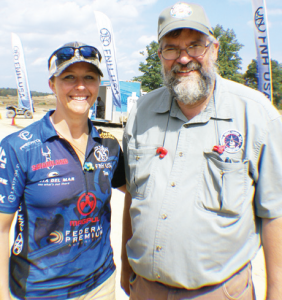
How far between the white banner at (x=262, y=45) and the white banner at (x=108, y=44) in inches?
228

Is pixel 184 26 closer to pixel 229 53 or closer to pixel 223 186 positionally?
pixel 223 186

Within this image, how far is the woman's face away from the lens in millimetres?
1828

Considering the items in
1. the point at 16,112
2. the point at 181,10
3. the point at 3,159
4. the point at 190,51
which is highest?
the point at 16,112

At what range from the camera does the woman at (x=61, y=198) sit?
1.63 meters

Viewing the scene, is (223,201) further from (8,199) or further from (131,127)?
(8,199)

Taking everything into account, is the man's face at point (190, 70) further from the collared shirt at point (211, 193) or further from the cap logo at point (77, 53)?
the cap logo at point (77, 53)

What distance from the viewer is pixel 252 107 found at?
162 centimetres

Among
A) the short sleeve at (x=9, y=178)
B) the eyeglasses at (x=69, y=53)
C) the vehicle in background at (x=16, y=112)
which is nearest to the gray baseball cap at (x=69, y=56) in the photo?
the eyeglasses at (x=69, y=53)

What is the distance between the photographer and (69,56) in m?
1.78

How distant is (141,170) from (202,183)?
17.5 inches

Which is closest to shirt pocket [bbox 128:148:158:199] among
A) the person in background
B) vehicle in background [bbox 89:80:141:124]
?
vehicle in background [bbox 89:80:141:124]

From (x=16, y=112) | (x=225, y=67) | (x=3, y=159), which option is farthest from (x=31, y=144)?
(x=225, y=67)

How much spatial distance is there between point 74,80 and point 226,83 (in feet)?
3.58

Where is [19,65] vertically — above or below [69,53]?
above
